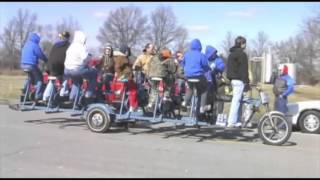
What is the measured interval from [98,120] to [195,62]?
8.38 feet

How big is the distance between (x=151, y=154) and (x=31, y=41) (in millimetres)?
5379

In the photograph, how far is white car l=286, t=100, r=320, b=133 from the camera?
613 inches

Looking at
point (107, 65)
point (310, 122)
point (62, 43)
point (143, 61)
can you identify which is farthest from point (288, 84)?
point (62, 43)

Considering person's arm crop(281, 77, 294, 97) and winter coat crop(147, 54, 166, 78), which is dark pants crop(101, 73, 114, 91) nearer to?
winter coat crop(147, 54, 166, 78)

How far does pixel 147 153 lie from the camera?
10586mm

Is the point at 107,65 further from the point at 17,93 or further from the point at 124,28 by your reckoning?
the point at 124,28

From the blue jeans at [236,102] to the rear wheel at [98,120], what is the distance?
268 centimetres

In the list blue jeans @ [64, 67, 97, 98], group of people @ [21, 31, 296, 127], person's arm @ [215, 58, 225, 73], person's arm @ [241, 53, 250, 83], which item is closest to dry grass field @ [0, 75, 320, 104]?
person's arm @ [215, 58, 225, 73]

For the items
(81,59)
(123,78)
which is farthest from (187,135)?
(81,59)

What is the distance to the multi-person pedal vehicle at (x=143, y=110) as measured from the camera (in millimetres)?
12141

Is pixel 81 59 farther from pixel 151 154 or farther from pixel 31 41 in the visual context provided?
pixel 151 154

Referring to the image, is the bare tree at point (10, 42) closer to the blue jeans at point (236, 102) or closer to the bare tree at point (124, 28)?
the bare tree at point (124, 28)

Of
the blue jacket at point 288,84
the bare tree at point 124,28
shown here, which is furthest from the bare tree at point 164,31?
the blue jacket at point 288,84

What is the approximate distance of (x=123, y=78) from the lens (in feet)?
44.4
